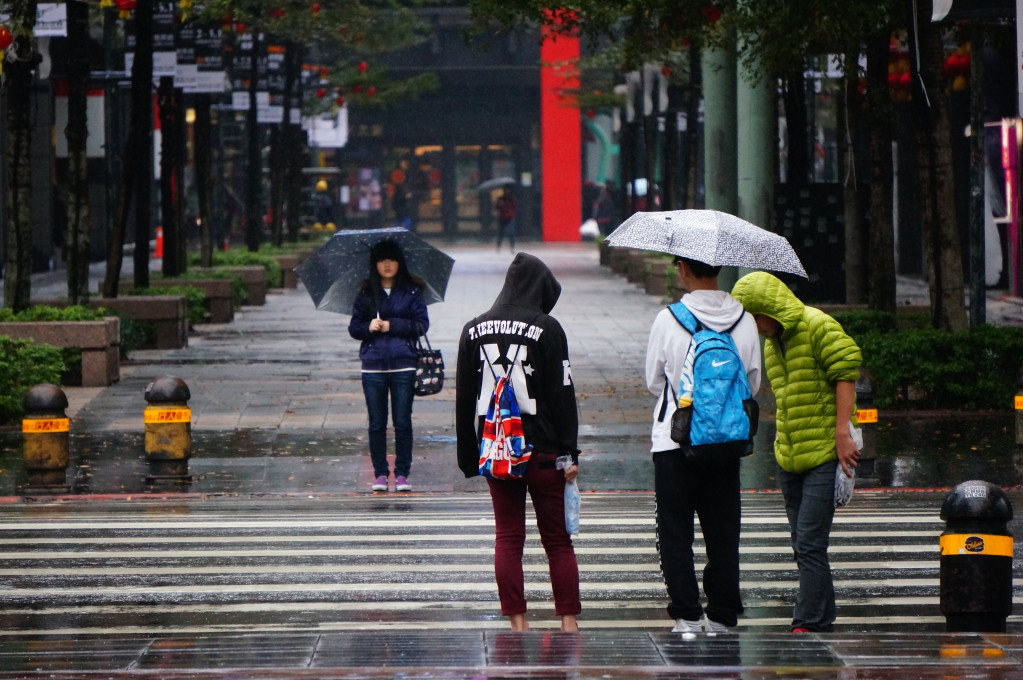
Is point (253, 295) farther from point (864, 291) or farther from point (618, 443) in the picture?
point (618, 443)

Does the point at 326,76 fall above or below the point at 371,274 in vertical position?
above

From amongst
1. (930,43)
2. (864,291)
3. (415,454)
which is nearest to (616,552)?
(415,454)

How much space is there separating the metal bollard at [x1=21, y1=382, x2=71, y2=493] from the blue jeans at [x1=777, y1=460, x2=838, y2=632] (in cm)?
701

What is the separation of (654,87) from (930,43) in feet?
61.9

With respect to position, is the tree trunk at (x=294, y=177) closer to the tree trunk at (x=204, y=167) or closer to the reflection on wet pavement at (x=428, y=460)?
the tree trunk at (x=204, y=167)

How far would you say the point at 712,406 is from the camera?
264 inches

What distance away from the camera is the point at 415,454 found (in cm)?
1397

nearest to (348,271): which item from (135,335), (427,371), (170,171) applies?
(427,371)

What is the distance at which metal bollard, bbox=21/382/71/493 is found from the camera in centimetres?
1236

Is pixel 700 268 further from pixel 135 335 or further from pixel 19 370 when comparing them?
pixel 135 335

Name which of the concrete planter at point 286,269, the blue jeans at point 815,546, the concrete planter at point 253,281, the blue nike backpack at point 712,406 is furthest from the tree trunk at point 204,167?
the blue nike backpack at point 712,406

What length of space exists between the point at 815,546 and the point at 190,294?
1823 centimetres

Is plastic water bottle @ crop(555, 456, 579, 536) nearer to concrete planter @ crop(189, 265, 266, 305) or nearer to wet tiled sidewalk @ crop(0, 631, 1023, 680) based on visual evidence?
wet tiled sidewalk @ crop(0, 631, 1023, 680)

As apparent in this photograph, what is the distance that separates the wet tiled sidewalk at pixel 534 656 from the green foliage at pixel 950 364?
8.65m
